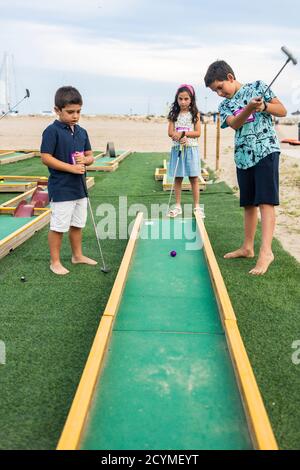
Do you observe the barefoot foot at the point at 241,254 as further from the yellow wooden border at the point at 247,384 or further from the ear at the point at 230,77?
the ear at the point at 230,77

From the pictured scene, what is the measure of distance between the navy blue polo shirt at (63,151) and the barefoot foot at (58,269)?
60cm

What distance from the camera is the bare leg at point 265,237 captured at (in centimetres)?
383

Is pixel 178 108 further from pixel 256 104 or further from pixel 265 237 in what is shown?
pixel 265 237

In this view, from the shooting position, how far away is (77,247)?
4219 mm

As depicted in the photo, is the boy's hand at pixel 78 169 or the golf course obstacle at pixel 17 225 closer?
the boy's hand at pixel 78 169

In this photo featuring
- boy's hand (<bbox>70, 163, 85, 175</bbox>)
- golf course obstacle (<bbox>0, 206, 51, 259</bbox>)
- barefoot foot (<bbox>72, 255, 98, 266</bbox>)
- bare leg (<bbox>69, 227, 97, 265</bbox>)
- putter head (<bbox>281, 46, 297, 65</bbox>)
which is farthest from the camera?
golf course obstacle (<bbox>0, 206, 51, 259</bbox>)

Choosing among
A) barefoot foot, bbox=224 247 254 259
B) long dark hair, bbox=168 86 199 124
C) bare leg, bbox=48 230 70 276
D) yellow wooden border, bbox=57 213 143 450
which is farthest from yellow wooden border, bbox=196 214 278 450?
long dark hair, bbox=168 86 199 124

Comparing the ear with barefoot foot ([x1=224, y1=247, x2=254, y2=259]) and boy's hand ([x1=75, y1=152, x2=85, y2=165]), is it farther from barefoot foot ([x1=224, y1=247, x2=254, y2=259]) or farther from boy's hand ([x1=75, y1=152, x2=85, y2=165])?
barefoot foot ([x1=224, y1=247, x2=254, y2=259])

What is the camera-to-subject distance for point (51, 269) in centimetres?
403

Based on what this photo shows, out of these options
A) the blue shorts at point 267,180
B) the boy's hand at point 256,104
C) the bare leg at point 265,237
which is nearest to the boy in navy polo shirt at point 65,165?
the boy's hand at point 256,104

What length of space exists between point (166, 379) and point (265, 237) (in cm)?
197

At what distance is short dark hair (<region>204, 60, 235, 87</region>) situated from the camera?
3732mm

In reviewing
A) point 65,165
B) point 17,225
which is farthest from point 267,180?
point 17,225
